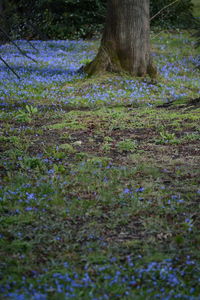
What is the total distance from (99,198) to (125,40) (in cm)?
728

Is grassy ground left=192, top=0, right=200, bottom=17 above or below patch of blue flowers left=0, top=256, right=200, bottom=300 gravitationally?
above

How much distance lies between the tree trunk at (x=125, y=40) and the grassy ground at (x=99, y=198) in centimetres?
178

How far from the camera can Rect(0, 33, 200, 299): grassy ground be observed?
10.2 feet

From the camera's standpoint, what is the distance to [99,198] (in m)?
4.56

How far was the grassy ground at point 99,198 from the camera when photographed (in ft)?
10.2

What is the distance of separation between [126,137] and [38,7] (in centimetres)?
1621

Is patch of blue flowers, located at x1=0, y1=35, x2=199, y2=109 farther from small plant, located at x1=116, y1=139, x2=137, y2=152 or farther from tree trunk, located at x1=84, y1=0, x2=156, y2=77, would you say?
small plant, located at x1=116, y1=139, x2=137, y2=152

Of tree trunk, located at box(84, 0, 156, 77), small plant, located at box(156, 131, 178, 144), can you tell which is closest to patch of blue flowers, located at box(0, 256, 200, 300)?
small plant, located at box(156, 131, 178, 144)

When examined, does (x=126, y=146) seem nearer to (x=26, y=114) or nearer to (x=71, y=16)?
(x=26, y=114)

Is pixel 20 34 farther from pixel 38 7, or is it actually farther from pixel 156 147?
pixel 156 147

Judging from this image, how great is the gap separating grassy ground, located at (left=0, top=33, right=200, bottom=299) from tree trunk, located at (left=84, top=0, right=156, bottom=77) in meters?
1.78

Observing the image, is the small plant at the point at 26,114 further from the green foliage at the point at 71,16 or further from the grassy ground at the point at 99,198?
the green foliage at the point at 71,16

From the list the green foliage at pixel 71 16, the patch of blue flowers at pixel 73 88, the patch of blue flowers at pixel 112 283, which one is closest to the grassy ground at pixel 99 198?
the patch of blue flowers at pixel 112 283

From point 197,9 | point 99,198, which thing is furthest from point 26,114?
point 197,9
